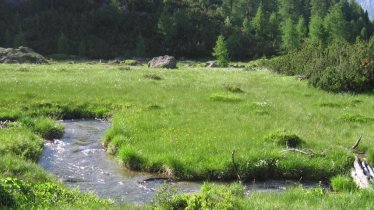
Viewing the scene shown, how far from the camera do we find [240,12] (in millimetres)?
150875

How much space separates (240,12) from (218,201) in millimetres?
146444

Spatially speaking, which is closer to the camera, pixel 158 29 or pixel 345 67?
pixel 345 67

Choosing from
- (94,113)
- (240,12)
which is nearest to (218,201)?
(94,113)

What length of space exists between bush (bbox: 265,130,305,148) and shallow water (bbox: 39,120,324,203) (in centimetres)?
266

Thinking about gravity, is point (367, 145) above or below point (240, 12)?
below

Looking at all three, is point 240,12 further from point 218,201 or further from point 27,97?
point 218,201

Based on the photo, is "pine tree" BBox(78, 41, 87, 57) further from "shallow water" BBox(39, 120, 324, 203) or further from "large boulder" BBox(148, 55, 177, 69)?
"shallow water" BBox(39, 120, 324, 203)

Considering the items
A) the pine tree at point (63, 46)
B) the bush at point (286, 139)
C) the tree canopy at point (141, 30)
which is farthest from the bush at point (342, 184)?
the tree canopy at point (141, 30)

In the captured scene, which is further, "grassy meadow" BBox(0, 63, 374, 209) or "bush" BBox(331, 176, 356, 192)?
"grassy meadow" BBox(0, 63, 374, 209)

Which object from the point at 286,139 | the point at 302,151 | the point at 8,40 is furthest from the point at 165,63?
the point at 8,40

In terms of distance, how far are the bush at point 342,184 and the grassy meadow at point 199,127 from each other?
4.74 ft

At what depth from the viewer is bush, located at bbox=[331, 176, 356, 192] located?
39.8ft

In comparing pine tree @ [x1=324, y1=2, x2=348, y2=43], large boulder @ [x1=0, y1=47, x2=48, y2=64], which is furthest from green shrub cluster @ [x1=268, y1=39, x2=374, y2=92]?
pine tree @ [x1=324, y1=2, x2=348, y2=43]

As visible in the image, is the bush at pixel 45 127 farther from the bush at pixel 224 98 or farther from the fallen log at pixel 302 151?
the bush at pixel 224 98
